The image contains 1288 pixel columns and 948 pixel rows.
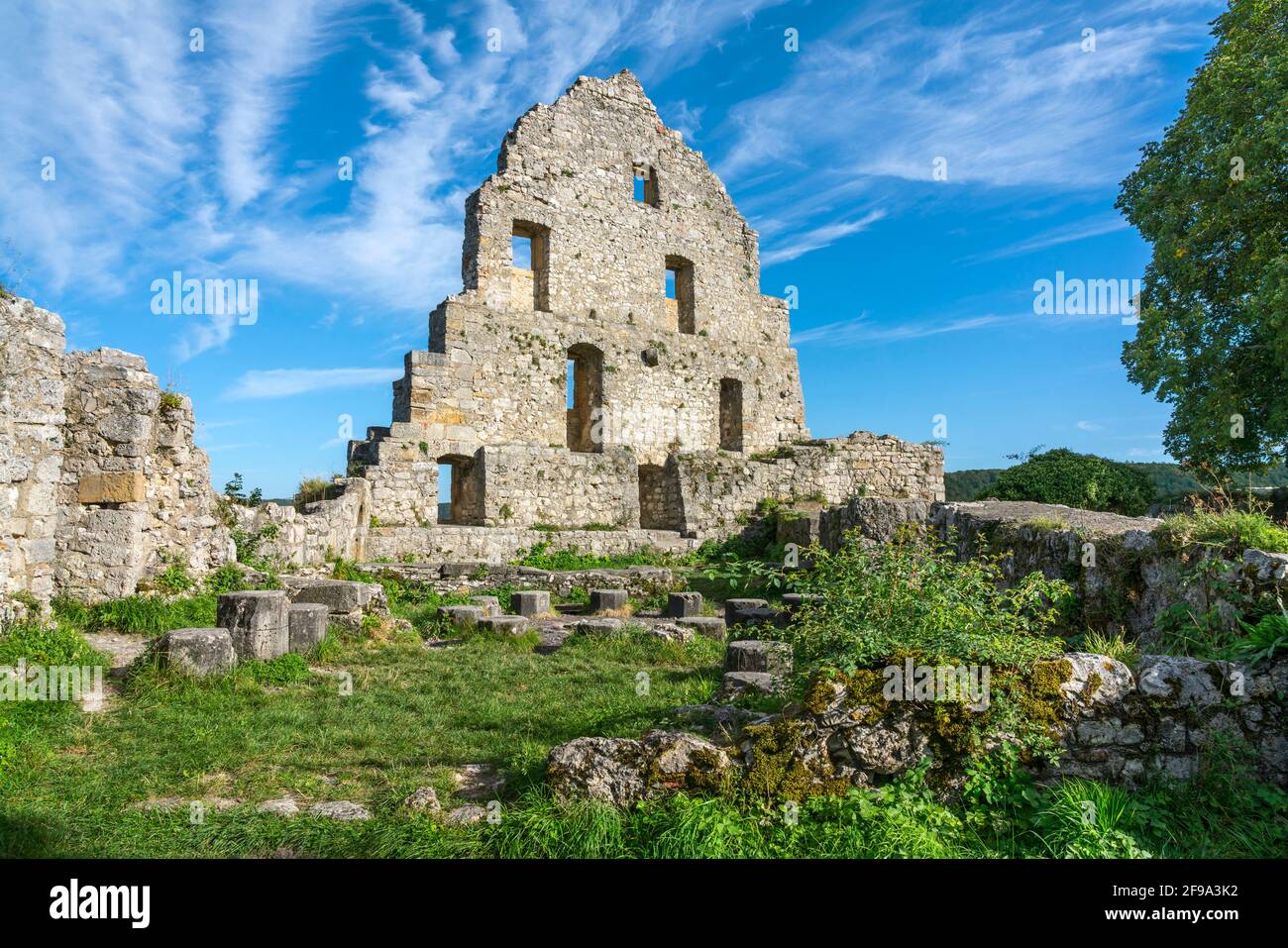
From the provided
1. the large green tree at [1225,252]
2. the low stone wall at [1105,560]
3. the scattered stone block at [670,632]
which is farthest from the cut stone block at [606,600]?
the large green tree at [1225,252]

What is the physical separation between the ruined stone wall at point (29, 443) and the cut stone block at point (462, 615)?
4568 mm

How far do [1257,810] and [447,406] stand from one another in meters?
16.0

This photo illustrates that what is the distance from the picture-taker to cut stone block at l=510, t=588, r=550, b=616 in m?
12.4

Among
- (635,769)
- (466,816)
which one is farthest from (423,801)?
(635,769)

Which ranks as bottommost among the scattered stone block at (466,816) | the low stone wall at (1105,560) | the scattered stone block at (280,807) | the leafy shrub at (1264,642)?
the scattered stone block at (280,807)

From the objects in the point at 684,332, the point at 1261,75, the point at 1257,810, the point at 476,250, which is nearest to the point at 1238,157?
the point at 1261,75

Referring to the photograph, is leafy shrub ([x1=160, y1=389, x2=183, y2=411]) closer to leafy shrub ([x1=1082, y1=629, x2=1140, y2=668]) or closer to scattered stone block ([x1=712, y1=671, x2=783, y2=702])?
Answer: scattered stone block ([x1=712, y1=671, x2=783, y2=702])

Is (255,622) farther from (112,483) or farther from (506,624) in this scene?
(506,624)

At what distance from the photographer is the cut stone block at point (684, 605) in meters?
12.3

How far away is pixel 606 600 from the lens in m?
12.9

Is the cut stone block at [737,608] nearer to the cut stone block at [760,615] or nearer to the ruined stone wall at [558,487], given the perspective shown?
the cut stone block at [760,615]

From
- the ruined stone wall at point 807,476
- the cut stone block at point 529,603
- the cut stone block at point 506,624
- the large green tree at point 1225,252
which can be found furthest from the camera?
the ruined stone wall at point 807,476

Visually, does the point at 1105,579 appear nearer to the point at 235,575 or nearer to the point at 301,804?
the point at 301,804
